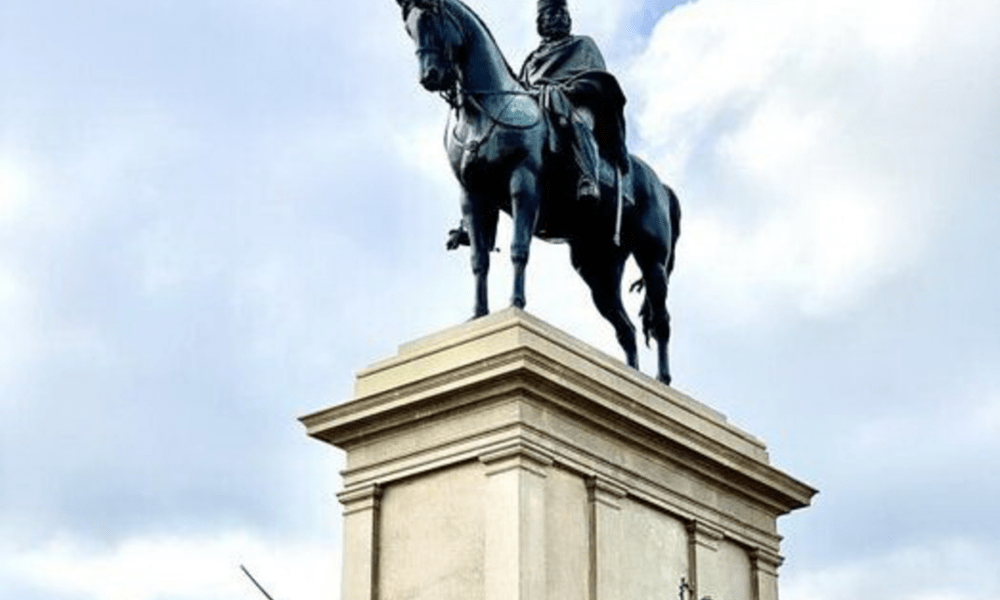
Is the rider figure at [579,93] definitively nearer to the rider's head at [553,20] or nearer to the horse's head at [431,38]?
the rider's head at [553,20]

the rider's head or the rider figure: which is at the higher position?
the rider's head

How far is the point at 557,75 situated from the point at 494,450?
4.92m

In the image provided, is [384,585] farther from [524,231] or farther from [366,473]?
[524,231]

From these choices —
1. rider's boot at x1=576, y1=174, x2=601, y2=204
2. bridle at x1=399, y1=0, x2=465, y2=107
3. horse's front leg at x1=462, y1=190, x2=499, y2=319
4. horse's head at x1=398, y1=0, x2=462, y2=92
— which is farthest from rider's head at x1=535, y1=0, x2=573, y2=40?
horse's front leg at x1=462, y1=190, x2=499, y2=319

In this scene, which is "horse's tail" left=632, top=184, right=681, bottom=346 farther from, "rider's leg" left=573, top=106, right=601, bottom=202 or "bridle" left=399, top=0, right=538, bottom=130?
"bridle" left=399, top=0, right=538, bottom=130

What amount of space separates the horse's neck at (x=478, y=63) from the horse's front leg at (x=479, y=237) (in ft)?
3.72

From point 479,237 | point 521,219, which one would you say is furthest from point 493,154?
point 479,237

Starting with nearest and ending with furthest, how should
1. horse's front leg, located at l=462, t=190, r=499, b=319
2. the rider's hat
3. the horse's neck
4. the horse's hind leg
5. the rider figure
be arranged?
the horse's neck
horse's front leg, located at l=462, t=190, r=499, b=319
the rider figure
the horse's hind leg
the rider's hat

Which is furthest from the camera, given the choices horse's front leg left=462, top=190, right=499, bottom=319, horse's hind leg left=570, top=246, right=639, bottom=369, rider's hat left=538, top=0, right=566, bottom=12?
rider's hat left=538, top=0, right=566, bottom=12

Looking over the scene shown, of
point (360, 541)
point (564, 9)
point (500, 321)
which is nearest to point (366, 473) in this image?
point (360, 541)

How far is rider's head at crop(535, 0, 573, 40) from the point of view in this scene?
2556 cm

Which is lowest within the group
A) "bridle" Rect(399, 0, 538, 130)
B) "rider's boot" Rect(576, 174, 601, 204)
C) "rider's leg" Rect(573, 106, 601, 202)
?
"rider's boot" Rect(576, 174, 601, 204)

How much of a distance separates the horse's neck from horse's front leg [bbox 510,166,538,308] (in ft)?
3.19

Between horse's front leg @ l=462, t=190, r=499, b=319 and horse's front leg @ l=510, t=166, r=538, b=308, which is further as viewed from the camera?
horse's front leg @ l=462, t=190, r=499, b=319
